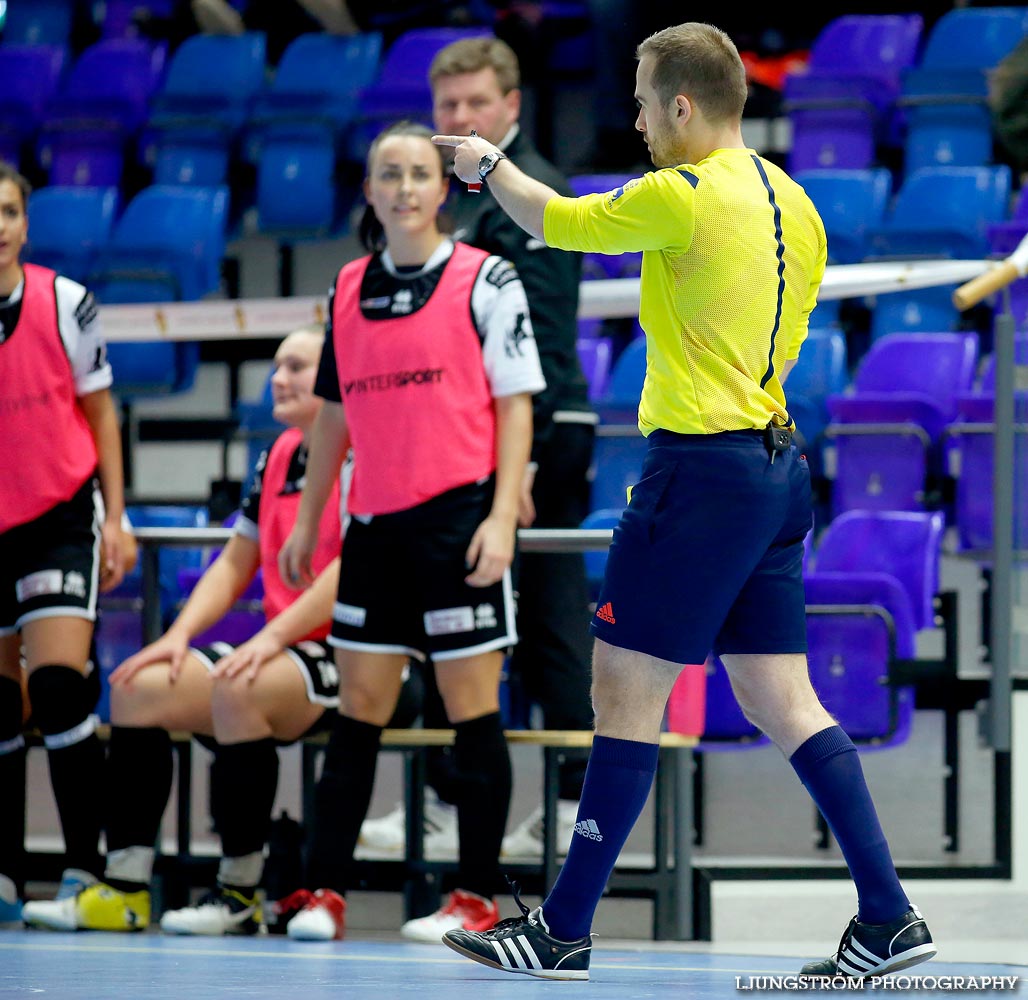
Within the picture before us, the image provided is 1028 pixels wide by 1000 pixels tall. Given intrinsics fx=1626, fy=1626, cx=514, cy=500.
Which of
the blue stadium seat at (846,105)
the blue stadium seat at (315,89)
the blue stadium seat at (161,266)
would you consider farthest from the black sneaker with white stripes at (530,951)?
the blue stadium seat at (315,89)

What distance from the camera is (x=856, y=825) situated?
2.42m

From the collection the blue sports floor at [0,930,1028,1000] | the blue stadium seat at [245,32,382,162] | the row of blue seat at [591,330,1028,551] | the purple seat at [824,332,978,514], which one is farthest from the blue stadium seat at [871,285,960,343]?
the blue sports floor at [0,930,1028,1000]

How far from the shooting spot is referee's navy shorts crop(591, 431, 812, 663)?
93.8 inches

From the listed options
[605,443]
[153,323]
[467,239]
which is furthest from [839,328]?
[467,239]

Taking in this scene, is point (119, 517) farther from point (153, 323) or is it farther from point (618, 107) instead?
point (618, 107)

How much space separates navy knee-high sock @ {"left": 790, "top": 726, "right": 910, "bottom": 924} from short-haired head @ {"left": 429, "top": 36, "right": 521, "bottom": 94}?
1.97 metres

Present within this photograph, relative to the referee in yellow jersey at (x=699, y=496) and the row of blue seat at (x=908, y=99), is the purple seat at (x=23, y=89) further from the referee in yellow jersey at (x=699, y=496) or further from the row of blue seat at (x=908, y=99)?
the referee in yellow jersey at (x=699, y=496)

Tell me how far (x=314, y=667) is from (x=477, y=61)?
4.72ft

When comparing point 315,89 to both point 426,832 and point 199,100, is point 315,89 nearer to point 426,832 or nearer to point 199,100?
point 199,100

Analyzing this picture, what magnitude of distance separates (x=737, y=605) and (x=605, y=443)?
10.9 feet

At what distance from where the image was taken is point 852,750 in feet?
8.04

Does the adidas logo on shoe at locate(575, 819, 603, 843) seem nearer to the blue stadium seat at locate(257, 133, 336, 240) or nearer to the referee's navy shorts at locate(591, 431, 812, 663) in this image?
→ the referee's navy shorts at locate(591, 431, 812, 663)

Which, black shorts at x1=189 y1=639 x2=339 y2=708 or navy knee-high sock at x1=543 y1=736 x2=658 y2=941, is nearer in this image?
navy knee-high sock at x1=543 y1=736 x2=658 y2=941

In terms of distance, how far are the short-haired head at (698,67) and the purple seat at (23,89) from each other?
6.93 m
